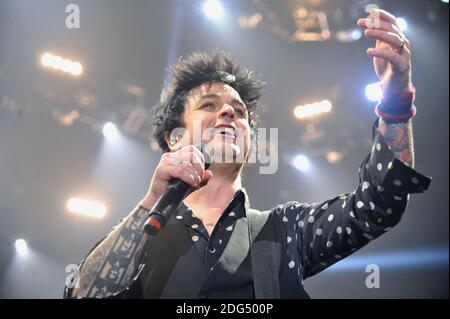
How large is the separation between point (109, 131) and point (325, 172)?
11.4ft

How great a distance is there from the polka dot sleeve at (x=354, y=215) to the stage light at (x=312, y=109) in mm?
4703

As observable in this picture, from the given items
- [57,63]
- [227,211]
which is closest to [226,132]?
[227,211]

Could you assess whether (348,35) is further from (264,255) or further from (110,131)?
(264,255)

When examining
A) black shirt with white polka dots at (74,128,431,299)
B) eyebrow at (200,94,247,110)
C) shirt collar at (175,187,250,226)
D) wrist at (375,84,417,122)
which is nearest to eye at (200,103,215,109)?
eyebrow at (200,94,247,110)

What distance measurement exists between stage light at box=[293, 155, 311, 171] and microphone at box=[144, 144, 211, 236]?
17.9 feet

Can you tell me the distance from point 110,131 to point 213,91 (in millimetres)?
4372

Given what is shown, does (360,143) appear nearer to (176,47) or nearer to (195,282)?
(176,47)

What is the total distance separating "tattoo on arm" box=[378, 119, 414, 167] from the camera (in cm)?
148

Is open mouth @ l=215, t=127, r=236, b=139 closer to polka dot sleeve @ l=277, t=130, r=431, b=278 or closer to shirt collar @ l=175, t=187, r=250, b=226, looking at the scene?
shirt collar @ l=175, t=187, r=250, b=226

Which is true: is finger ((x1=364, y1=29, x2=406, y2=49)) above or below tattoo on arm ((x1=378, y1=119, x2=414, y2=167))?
above

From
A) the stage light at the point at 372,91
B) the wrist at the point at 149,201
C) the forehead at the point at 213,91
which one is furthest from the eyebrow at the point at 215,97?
the stage light at the point at 372,91

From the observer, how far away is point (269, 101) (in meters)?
6.52

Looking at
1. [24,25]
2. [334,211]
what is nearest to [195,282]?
[334,211]

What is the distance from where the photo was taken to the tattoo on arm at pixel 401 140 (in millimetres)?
1483
